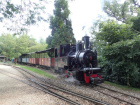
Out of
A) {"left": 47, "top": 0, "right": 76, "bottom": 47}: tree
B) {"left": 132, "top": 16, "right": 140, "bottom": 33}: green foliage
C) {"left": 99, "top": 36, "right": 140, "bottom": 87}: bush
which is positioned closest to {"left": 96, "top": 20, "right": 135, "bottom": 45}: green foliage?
{"left": 132, "top": 16, "right": 140, "bottom": 33}: green foliage

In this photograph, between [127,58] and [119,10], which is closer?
[127,58]

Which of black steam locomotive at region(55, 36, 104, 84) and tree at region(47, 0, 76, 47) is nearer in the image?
black steam locomotive at region(55, 36, 104, 84)

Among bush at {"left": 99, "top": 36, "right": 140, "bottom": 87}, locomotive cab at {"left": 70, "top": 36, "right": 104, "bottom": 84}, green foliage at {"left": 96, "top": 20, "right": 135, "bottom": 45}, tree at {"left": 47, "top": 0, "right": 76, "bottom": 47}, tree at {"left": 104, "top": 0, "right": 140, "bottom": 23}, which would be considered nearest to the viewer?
bush at {"left": 99, "top": 36, "right": 140, "bottom": 87}

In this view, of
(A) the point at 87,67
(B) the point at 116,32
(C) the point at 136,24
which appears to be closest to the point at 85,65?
(A) the point at 87,67

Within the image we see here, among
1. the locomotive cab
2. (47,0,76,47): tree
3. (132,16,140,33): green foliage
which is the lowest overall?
the locomotive cab

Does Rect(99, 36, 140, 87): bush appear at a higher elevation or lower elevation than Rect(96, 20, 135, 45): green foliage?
lower

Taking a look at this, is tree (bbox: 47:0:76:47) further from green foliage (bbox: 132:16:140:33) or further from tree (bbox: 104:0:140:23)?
green foliage (bbox: 132:16:140:33)

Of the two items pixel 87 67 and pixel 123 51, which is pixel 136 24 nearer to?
pixel 123 51

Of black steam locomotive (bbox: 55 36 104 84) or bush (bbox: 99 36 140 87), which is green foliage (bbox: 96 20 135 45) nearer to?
bush (bbox: 99 36 140 87)

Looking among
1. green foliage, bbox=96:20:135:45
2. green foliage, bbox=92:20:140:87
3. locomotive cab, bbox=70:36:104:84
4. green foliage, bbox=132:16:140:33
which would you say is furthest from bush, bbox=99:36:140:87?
green foliage, bbox=132:16:140:33

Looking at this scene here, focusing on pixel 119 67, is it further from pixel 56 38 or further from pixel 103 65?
pixel 56 38

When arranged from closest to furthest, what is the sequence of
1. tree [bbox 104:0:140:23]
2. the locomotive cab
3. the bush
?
the bush → the locomotive cab → tree [bbox 104:0:140:23]

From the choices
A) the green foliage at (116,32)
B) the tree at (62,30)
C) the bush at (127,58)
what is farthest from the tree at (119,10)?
the bush at (127,58)

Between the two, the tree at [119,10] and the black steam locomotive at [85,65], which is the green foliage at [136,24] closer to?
the black steam locomotive at [85,65]
